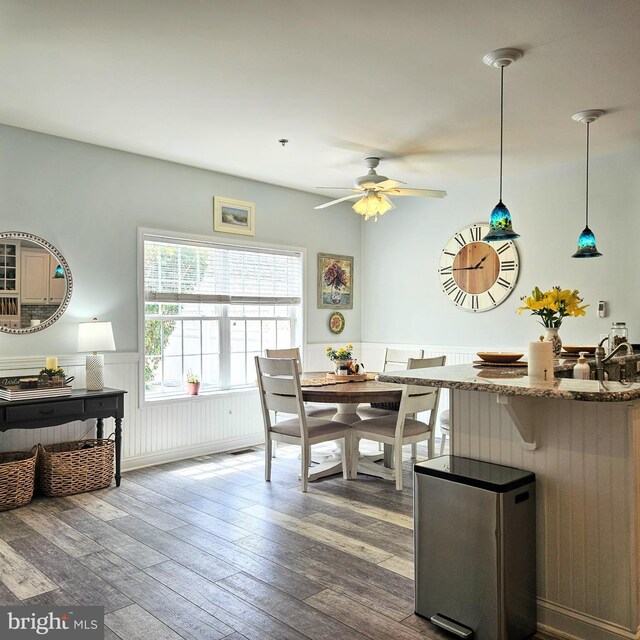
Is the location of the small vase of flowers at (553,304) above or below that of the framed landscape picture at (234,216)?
below

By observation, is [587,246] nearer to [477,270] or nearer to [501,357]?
[501,357]

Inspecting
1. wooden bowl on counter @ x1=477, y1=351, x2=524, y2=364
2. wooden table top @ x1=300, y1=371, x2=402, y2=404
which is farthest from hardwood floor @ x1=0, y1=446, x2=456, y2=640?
wooden bowl on counter @ x1=477, y1=351, x2=524, y2=364

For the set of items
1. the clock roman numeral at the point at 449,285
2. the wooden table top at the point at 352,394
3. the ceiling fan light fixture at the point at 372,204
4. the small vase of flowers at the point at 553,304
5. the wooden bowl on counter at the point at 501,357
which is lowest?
the wooden table top at the point at 352,394

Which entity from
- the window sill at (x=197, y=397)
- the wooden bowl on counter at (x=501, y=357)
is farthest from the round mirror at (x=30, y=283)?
the wooden bowl on counter at (x=501, y=357)

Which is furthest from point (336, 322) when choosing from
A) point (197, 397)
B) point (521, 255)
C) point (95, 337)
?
point (95, 337)

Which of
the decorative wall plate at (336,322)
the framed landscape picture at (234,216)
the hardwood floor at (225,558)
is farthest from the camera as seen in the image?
the decorative wall plate at (336,322)

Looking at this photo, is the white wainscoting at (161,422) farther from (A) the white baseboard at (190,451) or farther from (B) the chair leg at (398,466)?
(B) the chair leg at (398,466)

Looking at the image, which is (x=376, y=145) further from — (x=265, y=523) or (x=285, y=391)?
(x=265, y=523)

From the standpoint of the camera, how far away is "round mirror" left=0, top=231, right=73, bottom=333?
13.1 feet

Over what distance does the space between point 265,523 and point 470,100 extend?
9.51 ft

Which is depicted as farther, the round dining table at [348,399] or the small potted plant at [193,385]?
the small potted plant at [193,385]

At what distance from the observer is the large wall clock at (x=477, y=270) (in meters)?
5.36

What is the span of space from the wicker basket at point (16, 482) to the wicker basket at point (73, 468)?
0.12 metres

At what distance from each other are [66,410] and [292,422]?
5.18 ft
